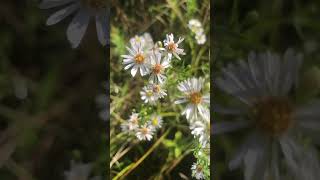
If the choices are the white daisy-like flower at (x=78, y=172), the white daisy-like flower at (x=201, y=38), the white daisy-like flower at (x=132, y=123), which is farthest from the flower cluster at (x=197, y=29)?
the white daisy-like flower at (x=78, y=172)

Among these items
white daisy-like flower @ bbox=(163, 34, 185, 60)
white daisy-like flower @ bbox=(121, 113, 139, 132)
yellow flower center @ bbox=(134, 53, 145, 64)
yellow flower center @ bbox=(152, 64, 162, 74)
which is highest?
white daisy-like flower @ bbox=(163, 34, 185, 60)

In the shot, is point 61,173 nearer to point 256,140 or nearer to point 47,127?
point 47,127

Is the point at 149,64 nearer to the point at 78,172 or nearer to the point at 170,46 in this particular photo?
the point at 170,46

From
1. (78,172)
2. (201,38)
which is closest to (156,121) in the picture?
(201,38)

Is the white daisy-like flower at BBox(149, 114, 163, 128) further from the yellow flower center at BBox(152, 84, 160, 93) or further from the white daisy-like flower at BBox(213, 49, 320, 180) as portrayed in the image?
the white daisy-like flower at BBox(213, 49, 320, 180)

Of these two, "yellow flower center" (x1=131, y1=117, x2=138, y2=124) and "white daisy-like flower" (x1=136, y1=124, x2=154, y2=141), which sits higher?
"yellow flower center" (x1=131, y1=117, x2=138, y2=124)

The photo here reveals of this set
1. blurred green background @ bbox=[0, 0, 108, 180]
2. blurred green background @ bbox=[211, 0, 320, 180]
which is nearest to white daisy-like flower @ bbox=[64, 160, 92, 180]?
blurred green background @ bbox=[0, 0, 108, 180]

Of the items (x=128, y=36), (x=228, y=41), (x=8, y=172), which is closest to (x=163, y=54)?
(x=128, y=36)
